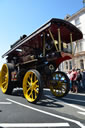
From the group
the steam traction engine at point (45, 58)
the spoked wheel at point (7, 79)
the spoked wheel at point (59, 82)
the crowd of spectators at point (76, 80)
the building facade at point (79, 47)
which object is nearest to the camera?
the steam traction engine at point (45, 58)

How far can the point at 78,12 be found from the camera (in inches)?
965

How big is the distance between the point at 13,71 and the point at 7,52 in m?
1.24

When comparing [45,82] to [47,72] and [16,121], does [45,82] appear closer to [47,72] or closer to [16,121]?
[47,72]

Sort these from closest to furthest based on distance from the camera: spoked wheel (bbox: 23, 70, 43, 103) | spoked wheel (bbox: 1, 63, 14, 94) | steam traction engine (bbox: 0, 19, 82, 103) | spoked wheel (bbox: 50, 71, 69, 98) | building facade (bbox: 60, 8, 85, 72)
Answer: spoked wheel (bbox: 23, 70, 43, 103)
steam traction engine (bbox: 0, 19, 82, 103)
spoked wheel (bbox: 50, 71, 69, 98)
spoked wheel (bbox: 1, 63, 14, 94)
building facade (bbox: 60, 8, 85, 72)

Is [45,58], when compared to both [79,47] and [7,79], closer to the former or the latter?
[7,79]

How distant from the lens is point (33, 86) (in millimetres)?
4191

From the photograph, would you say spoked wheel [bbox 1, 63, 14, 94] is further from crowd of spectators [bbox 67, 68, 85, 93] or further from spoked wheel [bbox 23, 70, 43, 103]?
crowd of spectators [bbox 67, 68, 85, 93]

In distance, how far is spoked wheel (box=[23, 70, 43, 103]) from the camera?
3.76 metres

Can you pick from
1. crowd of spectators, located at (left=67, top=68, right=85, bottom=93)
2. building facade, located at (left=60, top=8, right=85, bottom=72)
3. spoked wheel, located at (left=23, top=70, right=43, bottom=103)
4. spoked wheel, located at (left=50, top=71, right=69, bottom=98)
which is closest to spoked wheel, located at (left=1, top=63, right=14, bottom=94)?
spoked wheel, located at (left=23, top=70, right=43, bottom=103)

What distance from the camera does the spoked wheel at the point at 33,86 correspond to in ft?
12.3

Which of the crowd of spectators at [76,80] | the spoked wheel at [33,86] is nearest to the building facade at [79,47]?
the crowd of spectators at [76,80]

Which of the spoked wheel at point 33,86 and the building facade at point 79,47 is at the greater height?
the building facade at point 79,47

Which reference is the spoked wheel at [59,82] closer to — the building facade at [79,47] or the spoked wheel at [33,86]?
the spoked wheel at [33,86]

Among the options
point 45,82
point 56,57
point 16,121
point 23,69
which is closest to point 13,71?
point 23,69
